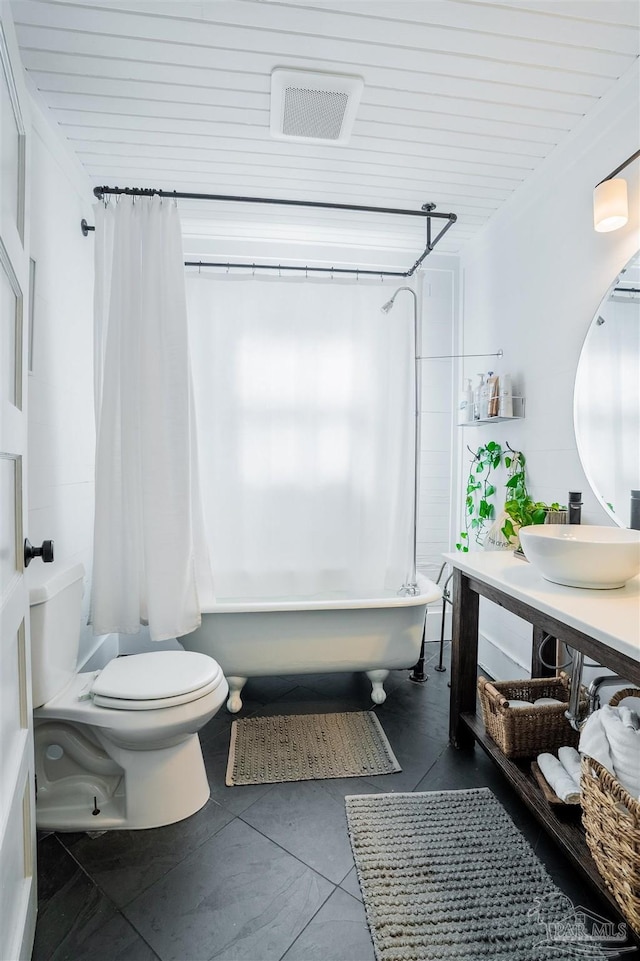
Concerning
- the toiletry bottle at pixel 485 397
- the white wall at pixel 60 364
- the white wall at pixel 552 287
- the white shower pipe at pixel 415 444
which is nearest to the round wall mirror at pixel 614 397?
the white wall at pixel 552 287

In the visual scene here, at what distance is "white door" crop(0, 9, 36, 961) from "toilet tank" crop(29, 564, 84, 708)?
0.36m

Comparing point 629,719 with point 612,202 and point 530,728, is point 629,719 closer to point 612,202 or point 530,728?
point 530,728

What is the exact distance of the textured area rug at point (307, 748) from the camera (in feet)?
6.14

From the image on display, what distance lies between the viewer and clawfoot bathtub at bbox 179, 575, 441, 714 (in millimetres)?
2207

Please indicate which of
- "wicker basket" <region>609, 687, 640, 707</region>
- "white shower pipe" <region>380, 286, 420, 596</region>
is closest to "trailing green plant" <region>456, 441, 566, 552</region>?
"white shower pipe" <region>380, 286, 420, 596</region>

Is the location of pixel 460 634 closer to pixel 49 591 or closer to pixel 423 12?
pixel 49 591

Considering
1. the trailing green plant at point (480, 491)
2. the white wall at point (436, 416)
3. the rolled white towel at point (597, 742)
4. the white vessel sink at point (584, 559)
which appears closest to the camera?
the rolled white towel at point (597, 742)

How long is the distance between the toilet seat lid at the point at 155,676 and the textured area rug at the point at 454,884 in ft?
2.19

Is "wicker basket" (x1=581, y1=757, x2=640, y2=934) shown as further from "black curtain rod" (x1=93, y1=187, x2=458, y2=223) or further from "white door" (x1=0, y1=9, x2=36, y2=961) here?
"black curtain rod" (x1=93, y1=187, x2=458, y2=223)

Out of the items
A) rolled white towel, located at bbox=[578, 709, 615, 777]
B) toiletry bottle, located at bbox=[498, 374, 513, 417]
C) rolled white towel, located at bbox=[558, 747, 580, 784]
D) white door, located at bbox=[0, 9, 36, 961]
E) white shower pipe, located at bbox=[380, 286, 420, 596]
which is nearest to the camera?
white door, located at bbox=[0, 9, 36, 961]

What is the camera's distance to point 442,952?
118cm

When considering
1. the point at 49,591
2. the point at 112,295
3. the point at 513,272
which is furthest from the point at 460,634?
the point at 112,295

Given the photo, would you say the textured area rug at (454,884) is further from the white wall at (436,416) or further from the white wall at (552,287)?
the white wall at (436,416)

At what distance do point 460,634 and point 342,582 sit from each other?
86 cm
